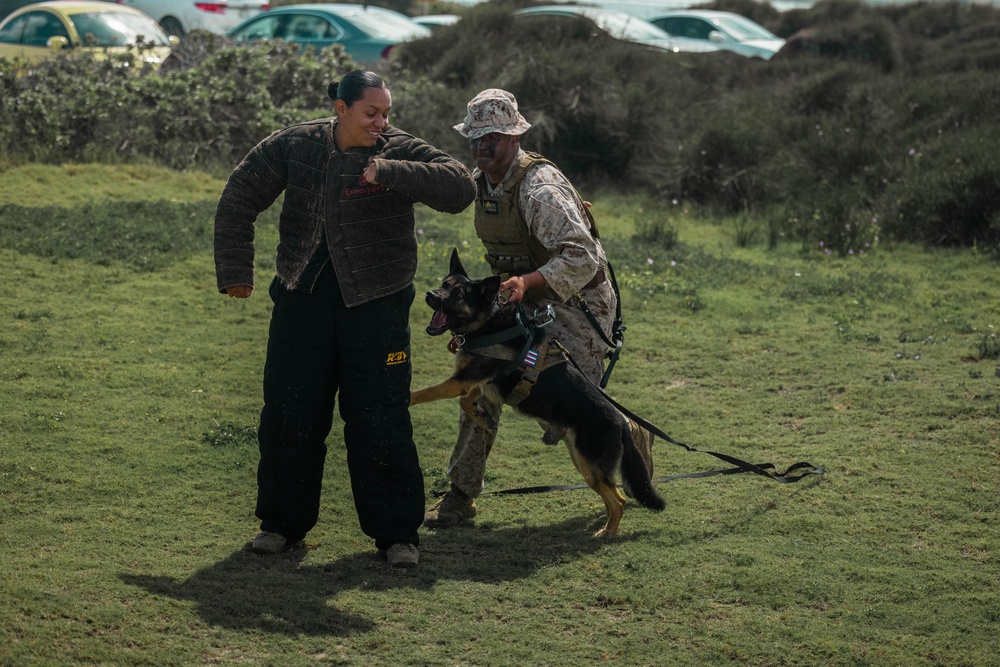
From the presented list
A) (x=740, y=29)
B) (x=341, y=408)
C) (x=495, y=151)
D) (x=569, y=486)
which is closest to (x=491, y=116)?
(x=495, y=151)

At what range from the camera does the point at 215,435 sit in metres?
6.20

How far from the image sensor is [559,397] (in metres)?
5.18

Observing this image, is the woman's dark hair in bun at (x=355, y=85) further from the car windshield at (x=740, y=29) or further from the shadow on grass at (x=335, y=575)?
the car windshield at (x=740, y=29)

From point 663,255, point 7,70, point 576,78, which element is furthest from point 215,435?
point 576,78

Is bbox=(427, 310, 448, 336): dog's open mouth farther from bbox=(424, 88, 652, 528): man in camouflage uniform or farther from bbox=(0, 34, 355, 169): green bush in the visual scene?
bbox=(0, 34, 355, 169): green bush

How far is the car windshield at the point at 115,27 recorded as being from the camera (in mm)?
17969

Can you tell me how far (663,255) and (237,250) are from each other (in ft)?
21.4

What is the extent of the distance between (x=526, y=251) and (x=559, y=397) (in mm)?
702

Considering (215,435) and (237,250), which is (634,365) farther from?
(237,250)

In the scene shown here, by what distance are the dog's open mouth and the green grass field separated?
3.20 ft

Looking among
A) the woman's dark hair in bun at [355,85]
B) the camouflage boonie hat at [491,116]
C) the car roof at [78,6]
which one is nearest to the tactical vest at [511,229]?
the camouflage boonie hat at [491,116]

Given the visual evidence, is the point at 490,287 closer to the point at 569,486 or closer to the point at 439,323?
the point at 439,323

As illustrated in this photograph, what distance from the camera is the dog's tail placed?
527 centimetres

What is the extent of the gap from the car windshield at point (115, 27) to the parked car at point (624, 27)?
5718 millimetres
